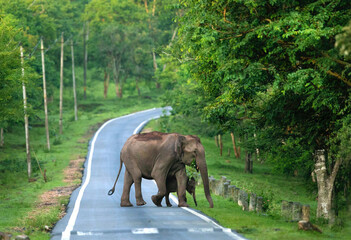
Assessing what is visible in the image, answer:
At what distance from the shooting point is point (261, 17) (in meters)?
16.6

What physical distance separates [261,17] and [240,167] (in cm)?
2848

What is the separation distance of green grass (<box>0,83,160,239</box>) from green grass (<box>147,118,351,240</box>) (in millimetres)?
4723

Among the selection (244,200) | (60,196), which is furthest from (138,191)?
(60,196)

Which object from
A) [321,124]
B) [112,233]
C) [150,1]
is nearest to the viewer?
[112,233]

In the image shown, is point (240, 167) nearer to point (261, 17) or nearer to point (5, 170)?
point (5, 170)

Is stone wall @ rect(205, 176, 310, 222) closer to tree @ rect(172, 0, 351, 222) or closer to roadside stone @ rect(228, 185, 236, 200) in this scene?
roadside stone @ rect(228, 185, 236, 200)

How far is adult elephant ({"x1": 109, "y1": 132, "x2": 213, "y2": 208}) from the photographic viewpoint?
18.5m

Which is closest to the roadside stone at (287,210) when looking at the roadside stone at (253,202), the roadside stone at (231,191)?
the roadside stone at (253,202)

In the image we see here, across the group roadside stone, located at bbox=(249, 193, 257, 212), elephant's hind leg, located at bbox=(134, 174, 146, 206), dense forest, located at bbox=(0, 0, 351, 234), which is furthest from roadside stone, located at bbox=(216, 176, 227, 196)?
elephant's hind leg, located at bbox=(134, 174, 146, 206)

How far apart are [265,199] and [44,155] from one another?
87.1ft

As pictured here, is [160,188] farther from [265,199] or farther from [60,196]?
[60,196]

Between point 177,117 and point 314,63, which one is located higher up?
point 314,63

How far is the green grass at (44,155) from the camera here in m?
16.8

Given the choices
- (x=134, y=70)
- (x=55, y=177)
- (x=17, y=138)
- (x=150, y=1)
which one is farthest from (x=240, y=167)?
(x=150, y=1)
